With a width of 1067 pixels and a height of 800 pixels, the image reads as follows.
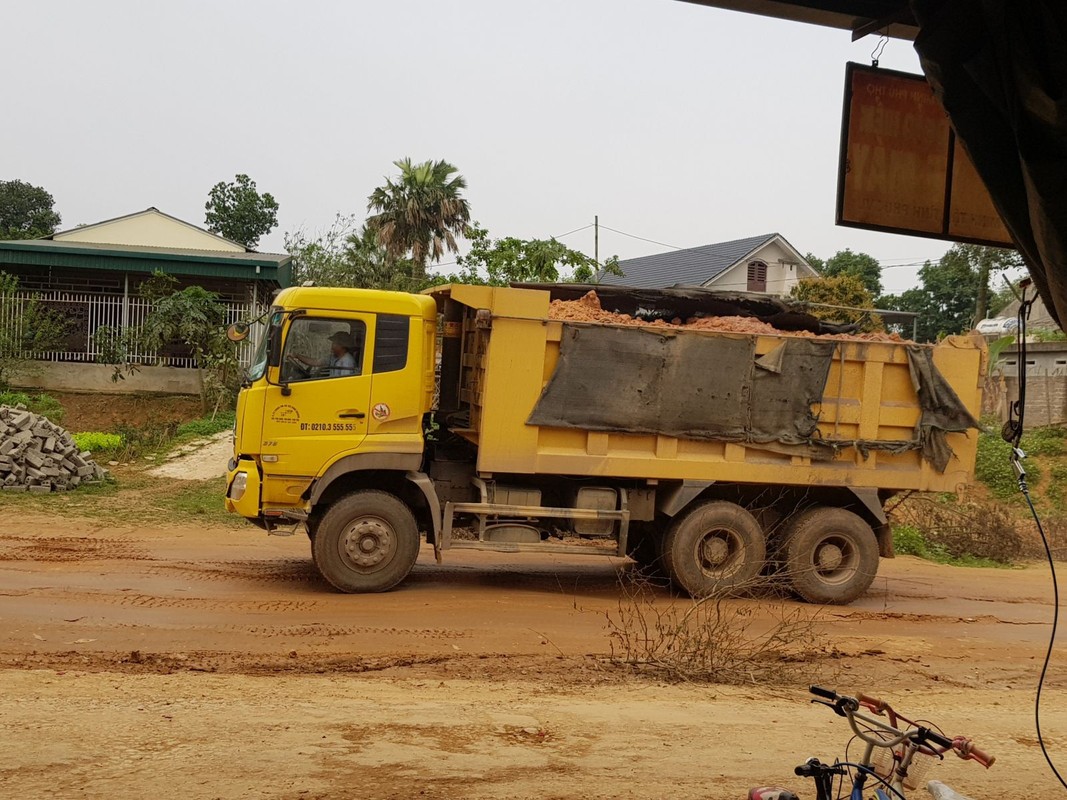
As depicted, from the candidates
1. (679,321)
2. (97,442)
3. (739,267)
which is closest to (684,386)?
(679,321)

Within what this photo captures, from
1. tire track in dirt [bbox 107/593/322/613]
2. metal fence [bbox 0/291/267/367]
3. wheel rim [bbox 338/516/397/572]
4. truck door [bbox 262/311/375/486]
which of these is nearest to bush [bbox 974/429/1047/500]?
wheel rim [bbox 338/516/397/572]

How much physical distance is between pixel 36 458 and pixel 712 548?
403 inches

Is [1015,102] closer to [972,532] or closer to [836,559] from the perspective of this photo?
[836,559]

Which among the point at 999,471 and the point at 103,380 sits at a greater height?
the point at 103,380

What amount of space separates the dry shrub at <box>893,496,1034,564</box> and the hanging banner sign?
38.0ft

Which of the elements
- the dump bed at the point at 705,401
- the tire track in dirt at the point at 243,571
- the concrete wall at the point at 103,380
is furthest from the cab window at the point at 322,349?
the concrete wall at the point at 103,380

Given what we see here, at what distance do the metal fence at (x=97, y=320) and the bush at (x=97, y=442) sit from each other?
4390 mm

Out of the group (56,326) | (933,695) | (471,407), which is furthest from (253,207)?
(933,695)

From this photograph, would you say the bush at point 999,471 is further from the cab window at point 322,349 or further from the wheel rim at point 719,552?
the cab window at point 322,349

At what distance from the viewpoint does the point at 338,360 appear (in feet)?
33.0

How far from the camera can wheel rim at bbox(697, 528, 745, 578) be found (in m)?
10.7

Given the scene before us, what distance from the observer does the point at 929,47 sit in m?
3.50

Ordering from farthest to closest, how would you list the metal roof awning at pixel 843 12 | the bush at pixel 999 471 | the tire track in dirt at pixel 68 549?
the bush at pixel 999 471 < the tire track in dirt at pixel 68 549 < the metal roof awning at pixel 843 12

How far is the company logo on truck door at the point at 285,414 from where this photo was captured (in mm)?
9867
